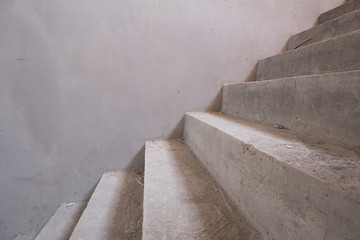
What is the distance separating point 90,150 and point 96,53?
826 millimetres

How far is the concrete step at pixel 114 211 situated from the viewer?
100cm

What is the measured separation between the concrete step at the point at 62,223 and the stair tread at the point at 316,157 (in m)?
1.44

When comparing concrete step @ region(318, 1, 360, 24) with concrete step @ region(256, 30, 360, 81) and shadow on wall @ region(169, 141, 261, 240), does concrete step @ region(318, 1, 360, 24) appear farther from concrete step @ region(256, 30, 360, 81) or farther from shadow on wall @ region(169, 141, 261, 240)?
shadow on wall @ region(169, 141, 261, 240)

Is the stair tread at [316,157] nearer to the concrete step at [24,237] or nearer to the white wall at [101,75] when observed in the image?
the white wall at [101,75]

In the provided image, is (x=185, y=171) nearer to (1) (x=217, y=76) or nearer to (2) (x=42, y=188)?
(1) (x=217, y=76)

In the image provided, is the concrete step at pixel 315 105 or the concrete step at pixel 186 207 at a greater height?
the concrete step at pixel 315 105

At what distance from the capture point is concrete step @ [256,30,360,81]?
81 cm

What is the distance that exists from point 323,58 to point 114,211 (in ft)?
5.14

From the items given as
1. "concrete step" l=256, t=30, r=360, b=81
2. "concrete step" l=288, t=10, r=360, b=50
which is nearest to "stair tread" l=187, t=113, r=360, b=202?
"concrete step" l=256, t=30, r=360, b=81

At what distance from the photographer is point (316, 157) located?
1.61 feet

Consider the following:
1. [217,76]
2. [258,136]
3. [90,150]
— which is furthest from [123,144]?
[258,136]

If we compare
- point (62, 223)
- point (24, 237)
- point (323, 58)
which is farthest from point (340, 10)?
point (24, 237)

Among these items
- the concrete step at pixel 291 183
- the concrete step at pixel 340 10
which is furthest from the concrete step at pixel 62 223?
the concrete step at pixel 340 10

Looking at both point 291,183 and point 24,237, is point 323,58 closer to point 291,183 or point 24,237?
point 291,183
